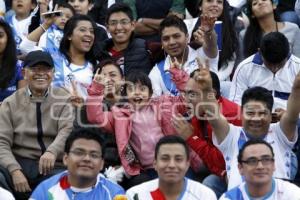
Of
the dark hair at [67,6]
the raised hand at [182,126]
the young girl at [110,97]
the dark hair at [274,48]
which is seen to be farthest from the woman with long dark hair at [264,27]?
the dark hair at [67,6]

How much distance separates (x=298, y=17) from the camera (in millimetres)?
9609

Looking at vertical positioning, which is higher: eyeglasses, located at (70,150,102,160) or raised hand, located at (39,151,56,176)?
eyeglasses, located at (70,150,102,160)

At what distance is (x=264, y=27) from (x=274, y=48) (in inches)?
47.1

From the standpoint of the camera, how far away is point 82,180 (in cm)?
667

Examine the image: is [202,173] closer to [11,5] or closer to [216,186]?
[216,186]

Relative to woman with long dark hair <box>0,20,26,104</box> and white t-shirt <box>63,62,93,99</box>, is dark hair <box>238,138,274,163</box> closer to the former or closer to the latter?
white t-shirt <box>63,62,93,99</box>

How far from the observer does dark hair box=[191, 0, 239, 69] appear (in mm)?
8711

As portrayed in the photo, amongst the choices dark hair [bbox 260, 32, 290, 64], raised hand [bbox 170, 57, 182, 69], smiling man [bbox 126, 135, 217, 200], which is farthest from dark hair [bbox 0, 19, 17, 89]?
dark hair [bbox 260, 32, 290, 64]

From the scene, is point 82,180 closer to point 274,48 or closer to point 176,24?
point 274,48

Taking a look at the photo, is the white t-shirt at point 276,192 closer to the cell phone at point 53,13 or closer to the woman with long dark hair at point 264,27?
the woman with long dark hair at point 264,27

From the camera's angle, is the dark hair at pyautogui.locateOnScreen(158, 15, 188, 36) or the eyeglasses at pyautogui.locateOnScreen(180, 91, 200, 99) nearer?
the eyeglasses at pyautogui.locateOnScreen(180, 91, 200, 99)

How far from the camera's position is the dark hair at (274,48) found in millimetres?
7734

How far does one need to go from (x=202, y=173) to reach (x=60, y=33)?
8.18 feet

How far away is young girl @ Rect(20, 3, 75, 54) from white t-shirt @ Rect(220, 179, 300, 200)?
10.1 ft
